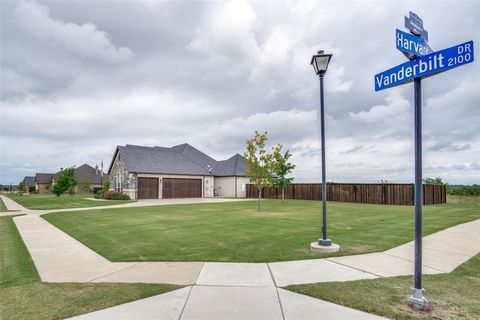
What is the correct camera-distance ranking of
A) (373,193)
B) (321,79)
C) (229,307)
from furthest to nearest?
(373,193), (321,79), (229,307)

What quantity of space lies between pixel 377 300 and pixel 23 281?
220 inches

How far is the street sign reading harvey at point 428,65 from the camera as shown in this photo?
334cm

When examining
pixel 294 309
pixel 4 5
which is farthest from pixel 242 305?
pixel 4 5

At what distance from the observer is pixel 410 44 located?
12.3ft

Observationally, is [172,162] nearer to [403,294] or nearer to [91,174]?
[403,294]

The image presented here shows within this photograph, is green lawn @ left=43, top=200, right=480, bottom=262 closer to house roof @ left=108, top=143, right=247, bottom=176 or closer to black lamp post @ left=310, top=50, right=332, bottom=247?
→ black lamp post @ left=310, top=50, right=332, bottom=247

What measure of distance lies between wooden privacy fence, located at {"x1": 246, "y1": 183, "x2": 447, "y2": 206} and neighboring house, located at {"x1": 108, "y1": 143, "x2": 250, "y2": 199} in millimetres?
→ 10159

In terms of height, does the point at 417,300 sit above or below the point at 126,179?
below

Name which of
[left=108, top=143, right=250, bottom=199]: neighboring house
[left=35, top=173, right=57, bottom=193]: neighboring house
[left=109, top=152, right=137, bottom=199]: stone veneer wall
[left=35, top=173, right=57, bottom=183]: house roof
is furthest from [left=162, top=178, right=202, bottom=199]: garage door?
[left=35, top=173, right=57, bottom=183]: house roof

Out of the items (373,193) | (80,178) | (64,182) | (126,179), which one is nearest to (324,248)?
(373,193)

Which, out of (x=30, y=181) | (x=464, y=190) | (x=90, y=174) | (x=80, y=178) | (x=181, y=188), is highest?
(x=90, y=174)

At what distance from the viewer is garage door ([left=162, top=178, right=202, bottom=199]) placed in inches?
1276

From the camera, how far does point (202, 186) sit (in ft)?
118

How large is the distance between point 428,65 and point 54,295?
6.15 m
